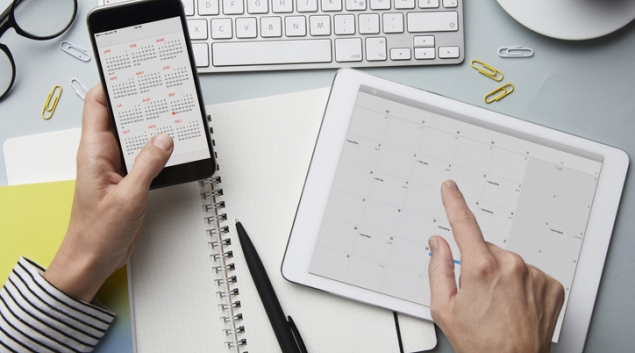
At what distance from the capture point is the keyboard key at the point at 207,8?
72 centimetres

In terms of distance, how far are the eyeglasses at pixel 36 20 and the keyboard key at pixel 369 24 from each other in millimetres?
426

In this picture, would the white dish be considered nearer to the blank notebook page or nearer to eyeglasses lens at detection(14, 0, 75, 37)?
the blank notebook page

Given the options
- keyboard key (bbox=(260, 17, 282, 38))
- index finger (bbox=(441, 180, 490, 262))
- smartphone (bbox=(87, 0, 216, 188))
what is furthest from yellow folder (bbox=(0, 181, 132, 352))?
index finger (bbox=(441, 180, 490, 262))

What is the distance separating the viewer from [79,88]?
74 centimetres

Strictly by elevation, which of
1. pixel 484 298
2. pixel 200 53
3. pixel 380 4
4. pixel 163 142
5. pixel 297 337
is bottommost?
pixel 297 337

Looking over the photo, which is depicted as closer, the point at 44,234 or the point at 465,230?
the point at 465,230

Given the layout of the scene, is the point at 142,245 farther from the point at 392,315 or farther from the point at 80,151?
the point at 392,315

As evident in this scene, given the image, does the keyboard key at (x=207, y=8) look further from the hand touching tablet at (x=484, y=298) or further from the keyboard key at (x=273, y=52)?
the hand touching tablet at (x=484, y=298)

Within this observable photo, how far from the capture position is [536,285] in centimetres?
60

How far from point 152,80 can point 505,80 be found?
0.51 metres

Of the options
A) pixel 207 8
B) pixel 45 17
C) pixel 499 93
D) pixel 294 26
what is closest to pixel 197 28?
pixel 207 8

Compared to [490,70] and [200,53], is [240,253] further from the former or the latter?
[490,70]

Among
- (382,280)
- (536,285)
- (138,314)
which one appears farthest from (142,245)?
(536,285)

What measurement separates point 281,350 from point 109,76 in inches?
17.2
